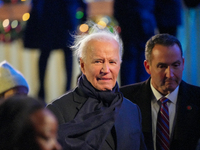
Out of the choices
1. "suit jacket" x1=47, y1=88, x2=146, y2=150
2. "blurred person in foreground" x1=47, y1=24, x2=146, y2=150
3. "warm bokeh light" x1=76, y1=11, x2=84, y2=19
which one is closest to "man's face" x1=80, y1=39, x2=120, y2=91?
"blurred person in foreground" x1=47, y1=24, x2=146, y2=150

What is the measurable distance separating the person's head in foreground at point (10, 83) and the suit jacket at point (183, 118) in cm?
89

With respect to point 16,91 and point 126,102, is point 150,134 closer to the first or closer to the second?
point 126,102

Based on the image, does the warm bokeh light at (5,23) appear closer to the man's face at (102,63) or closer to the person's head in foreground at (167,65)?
the person's head in foreground at (167,65)

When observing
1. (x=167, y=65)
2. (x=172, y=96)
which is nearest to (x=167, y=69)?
(x=167, y=65)

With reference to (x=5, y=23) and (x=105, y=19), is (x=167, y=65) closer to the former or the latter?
(x=105, y=19)

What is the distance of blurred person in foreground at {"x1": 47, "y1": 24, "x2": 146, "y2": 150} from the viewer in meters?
1.52

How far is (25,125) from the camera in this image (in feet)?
2.28

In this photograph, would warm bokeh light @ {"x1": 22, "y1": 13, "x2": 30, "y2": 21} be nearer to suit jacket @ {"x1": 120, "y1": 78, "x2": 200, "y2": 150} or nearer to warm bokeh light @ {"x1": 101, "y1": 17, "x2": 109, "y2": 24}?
warm bokeh light @ {"x1": 101, "y1": 17, "x2": 109, "y2": 24}

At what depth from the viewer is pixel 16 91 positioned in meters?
2.33

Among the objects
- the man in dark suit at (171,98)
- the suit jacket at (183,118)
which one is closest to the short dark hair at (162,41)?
the man in dark suit at (171,98)

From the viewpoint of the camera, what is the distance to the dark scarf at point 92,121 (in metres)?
1.49

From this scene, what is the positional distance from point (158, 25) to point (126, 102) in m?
1.61

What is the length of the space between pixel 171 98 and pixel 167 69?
215 mm

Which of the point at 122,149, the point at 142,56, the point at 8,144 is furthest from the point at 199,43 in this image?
the point at 8,144
